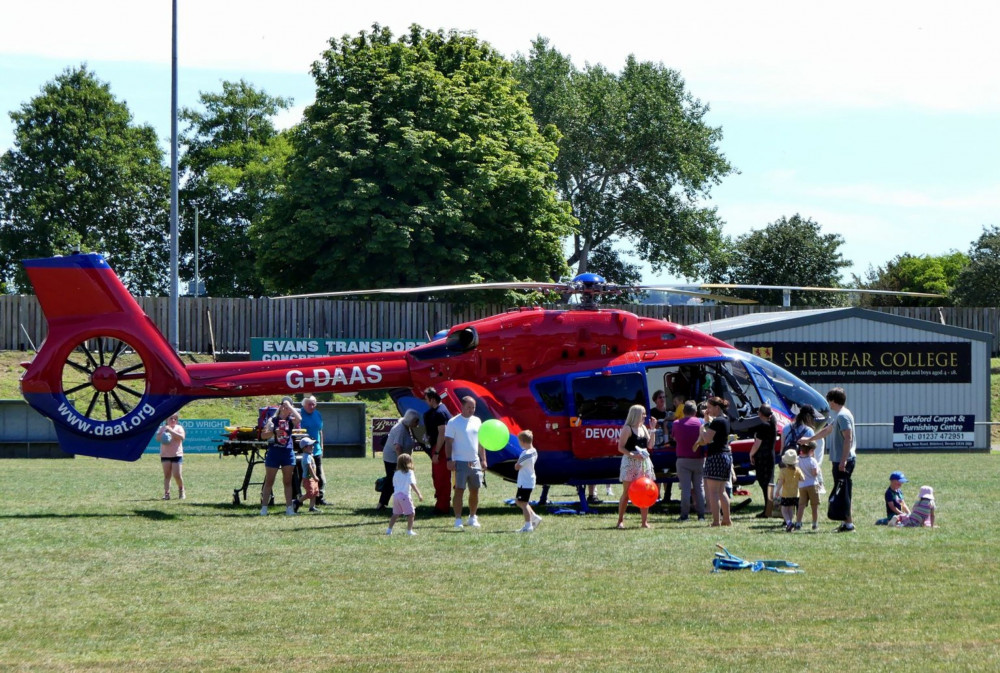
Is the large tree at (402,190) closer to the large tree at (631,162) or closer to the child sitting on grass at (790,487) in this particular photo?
the large tree at (631,162)

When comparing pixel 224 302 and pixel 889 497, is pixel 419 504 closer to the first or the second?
pixel 889 497

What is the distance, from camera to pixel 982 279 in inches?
2795

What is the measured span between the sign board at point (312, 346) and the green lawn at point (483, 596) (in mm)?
22857

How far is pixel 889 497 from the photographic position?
16125 mm

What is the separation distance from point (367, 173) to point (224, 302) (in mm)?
7185

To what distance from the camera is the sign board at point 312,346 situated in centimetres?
4066

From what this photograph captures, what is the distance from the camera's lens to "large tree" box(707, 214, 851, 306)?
69.3m

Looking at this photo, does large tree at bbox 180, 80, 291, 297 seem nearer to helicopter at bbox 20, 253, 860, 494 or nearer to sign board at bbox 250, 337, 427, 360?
sign board at bbox 250, 337, 427, 360

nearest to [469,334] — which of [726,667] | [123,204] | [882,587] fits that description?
[882,587]

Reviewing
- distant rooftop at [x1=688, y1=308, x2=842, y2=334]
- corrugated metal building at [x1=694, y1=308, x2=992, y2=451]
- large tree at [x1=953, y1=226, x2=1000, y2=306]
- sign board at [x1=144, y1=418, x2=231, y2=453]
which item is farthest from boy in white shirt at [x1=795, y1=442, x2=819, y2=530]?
large tree at [x1=953, y1=226, x2=1000, y2=306]

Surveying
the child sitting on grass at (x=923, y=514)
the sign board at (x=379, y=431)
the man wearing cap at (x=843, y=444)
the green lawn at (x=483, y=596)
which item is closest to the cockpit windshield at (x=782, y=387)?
the green lawn at (x=483, y=596)

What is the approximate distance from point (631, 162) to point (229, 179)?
22.3 metres

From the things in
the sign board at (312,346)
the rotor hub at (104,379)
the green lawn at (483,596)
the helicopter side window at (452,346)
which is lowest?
the green lawn at (483,596)

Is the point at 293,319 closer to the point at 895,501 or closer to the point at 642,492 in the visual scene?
the point at 642,492
